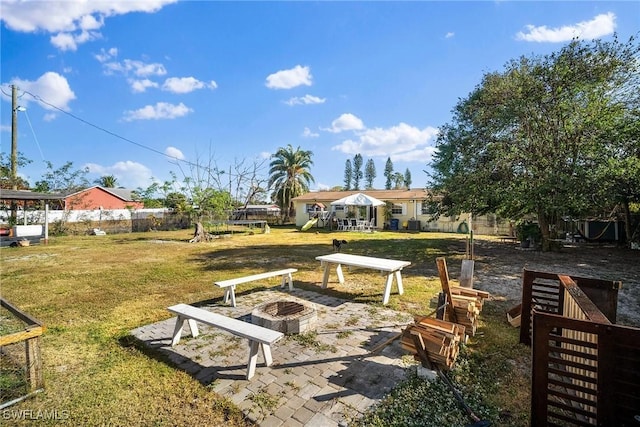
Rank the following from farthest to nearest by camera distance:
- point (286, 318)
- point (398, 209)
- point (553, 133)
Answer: point (398, 209) → point (553, 133) → point (286, 318)

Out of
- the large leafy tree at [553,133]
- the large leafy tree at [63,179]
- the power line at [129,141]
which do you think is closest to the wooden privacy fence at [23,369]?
the large leafy tree at [553,133]

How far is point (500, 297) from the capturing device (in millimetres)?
5980

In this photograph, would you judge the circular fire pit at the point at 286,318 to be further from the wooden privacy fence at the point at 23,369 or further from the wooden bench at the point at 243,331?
the wooden privacy fence at the point at 23,369

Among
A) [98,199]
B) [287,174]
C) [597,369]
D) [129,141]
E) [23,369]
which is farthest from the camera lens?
[287,174]

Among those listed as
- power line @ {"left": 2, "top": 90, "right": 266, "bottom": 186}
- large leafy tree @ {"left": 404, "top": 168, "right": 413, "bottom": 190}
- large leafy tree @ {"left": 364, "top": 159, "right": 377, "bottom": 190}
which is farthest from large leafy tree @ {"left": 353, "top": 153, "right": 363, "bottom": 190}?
power line @ {"left": 2, "top": 90, "right": 266, "bottom": 186}

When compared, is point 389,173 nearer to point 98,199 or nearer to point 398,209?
point 398,209

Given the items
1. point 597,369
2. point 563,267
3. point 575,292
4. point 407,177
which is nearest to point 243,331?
point 597,369

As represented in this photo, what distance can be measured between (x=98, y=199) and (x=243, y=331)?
31422 mm

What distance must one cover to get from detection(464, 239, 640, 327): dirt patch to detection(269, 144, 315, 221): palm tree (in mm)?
18722

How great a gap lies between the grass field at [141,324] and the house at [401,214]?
10.8 meters

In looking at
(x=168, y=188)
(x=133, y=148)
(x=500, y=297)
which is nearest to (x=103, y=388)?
(x=500, y=297)

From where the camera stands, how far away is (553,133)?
10.4m

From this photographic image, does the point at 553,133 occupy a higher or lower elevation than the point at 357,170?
lower

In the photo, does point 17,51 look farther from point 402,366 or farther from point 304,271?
point 402,366
